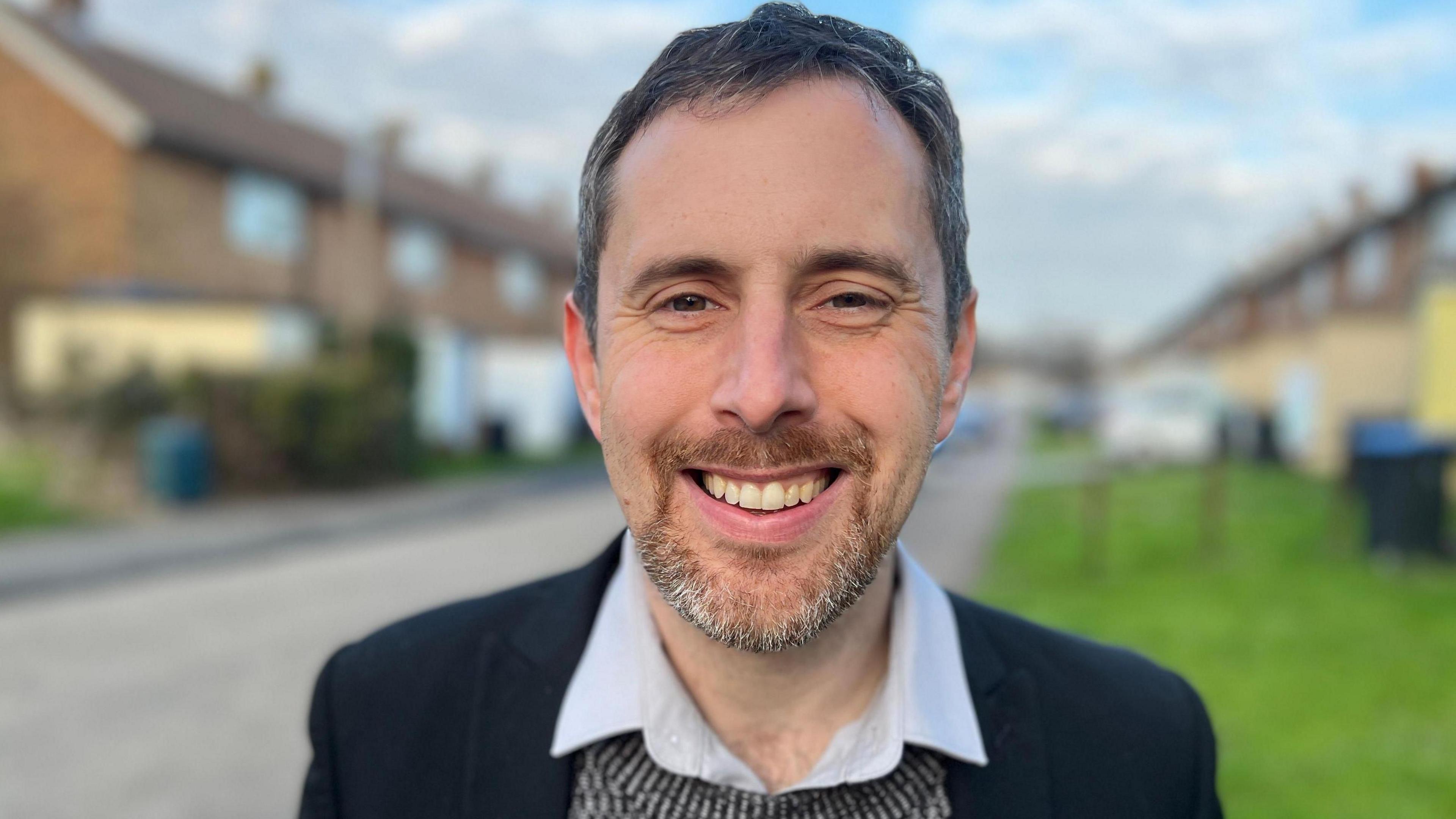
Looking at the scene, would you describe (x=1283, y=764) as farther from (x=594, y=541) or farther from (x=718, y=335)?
(x=594, y=541)

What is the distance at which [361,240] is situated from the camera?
25.5 m

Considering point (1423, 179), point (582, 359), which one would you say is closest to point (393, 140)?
point (1423, 179)

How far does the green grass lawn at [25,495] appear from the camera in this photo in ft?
43.2

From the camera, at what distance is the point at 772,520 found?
1621mm

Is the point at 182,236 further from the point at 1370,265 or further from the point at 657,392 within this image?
the point at 1370,265

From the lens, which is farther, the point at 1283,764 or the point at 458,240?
the point at 458,240

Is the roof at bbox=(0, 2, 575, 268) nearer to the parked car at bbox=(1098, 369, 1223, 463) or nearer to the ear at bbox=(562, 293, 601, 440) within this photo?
the parked car at bbox=(1098, 369, 1223, 463)

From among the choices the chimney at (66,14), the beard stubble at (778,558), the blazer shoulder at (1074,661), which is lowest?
the blazer shoulder at (1074,661)

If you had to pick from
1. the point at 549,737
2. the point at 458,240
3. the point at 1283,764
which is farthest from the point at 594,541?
the point at 458,240

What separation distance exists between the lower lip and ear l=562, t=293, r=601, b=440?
12.7 inches

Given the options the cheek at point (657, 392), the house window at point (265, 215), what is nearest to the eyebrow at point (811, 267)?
the cheek at point (657, 392)

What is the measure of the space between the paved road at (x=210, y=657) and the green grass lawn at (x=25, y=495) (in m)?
3.14

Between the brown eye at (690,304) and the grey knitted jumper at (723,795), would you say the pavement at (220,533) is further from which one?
the brown eye at (690,304)

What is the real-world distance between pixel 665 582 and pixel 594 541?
1213 centimetres
